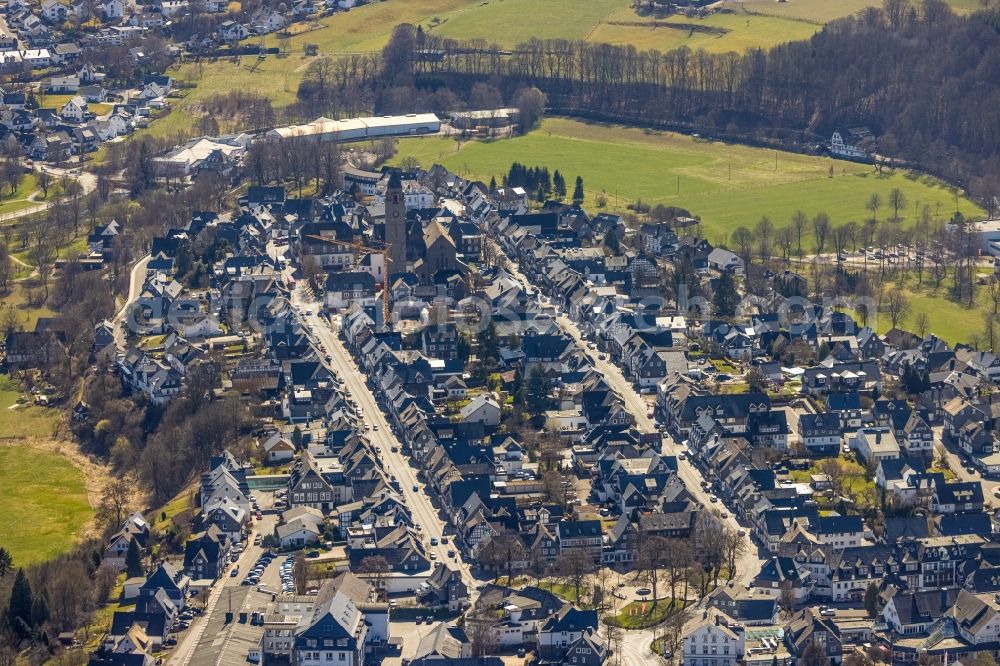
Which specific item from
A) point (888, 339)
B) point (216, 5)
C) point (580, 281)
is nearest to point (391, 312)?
point (580, 281)

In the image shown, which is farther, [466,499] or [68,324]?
[68,324]

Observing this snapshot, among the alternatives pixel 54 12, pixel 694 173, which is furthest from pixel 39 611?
pixel 54 12

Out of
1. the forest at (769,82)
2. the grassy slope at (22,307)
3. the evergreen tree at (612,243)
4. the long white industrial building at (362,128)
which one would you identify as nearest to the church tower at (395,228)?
the evergreen tree at (612,243)

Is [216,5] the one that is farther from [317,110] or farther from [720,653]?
[720,653]

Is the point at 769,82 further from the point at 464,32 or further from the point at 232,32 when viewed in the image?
the point at 232,32

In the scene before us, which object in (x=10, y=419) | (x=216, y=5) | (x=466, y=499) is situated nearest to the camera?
(x=466, y=499)

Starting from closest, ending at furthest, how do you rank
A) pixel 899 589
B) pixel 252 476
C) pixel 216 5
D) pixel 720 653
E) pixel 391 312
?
pixel 720 653
pixel 899 589
pixel 252 476
pixel 391 312
pixel 216 5

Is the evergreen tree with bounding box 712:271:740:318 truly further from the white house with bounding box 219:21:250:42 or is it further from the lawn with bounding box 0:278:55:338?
the white house with bounding box 219:21:250:42

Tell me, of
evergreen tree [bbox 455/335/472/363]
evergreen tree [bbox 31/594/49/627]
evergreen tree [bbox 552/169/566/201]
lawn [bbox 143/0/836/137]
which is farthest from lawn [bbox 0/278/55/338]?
evergreen tree [bbox 31/594/49/627]
